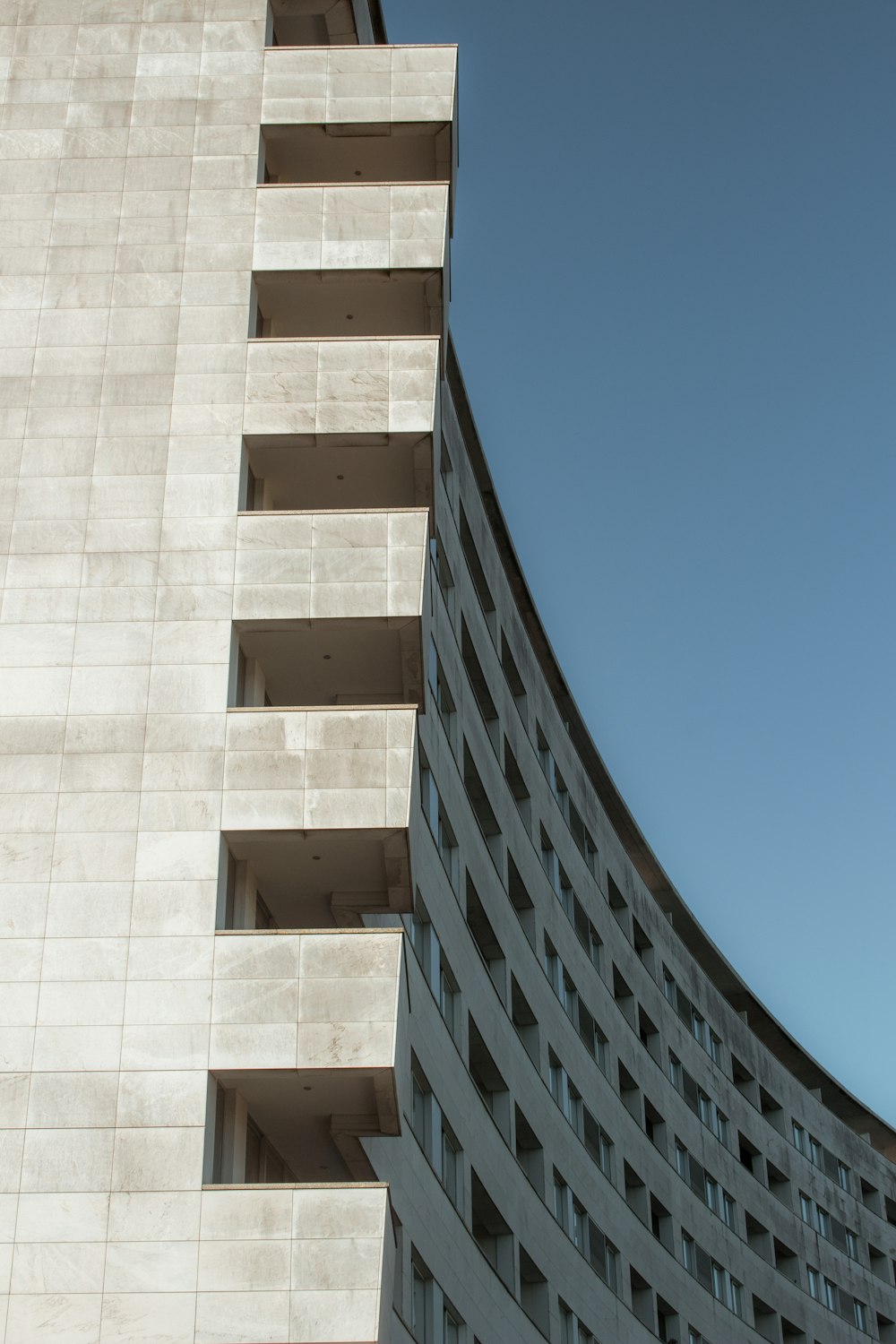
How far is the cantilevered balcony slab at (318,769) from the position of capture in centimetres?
2461

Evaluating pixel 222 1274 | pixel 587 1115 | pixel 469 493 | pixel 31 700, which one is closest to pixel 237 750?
pixel 31 700

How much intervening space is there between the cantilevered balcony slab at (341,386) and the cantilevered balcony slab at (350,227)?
5.83 ft

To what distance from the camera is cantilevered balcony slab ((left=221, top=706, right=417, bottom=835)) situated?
24.6m

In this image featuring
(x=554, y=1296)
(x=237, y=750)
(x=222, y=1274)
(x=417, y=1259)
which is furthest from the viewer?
(x=554, y=1296)

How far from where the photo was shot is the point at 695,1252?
5481 centimetres

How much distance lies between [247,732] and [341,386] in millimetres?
6925

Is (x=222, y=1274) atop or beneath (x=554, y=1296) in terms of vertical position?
atop

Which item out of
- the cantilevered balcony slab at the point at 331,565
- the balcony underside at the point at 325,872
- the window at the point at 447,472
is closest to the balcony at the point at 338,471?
the cantilevered balcony slab at the point at 331,565

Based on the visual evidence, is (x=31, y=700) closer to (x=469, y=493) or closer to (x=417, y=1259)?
(x=417, y=1259)

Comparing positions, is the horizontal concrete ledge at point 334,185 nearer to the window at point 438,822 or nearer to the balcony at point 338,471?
the balcony at point 338,471

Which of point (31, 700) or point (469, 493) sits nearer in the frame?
point (31, 700)

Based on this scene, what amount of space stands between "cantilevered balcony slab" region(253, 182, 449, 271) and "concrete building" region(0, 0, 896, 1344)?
2.9 inches

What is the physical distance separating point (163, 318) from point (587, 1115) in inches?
1048

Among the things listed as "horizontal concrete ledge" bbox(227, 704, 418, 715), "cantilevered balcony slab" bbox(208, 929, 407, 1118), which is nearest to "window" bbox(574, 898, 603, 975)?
"horizontal concrete ledge" bbox(227, 704, 418, 715)
